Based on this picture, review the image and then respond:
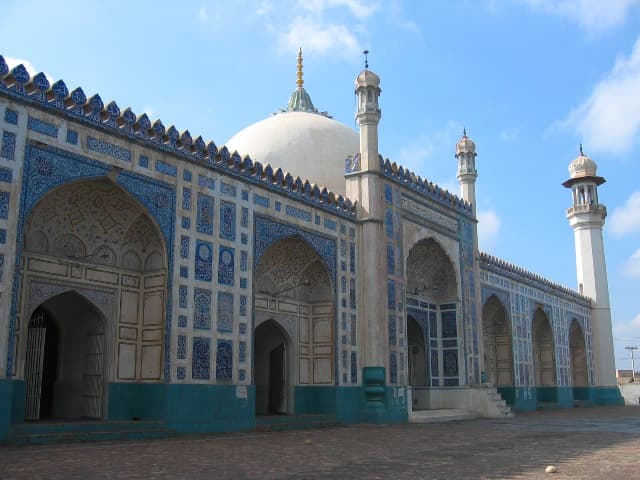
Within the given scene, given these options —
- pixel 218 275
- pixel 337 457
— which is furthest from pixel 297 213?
pixel 337 457

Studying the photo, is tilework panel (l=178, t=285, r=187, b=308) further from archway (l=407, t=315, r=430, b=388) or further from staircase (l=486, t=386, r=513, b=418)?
staircase (l=486, t=386, r=513, b=418)

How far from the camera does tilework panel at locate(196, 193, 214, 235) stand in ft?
40.3

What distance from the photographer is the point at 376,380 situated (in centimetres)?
1561

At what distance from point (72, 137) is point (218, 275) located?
346 cm

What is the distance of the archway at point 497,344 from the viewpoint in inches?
958

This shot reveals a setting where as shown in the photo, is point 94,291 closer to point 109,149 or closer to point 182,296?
point 182,296

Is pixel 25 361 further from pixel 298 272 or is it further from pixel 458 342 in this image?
pixel 458 342

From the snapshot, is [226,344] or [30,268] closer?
[30,268]

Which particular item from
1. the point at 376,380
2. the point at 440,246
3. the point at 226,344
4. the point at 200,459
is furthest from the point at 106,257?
the point at 440,246

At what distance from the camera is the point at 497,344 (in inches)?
974

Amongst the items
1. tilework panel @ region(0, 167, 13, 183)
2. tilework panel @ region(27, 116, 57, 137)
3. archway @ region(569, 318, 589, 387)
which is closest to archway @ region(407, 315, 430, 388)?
tilework panel @ region(27, 116, 57, 137)

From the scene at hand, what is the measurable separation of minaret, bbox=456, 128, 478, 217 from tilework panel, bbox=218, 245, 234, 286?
10779 millimetres

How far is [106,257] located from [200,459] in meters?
4.95

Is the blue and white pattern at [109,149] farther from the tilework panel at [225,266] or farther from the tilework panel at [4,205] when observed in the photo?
the tilework panel at [225,266]
